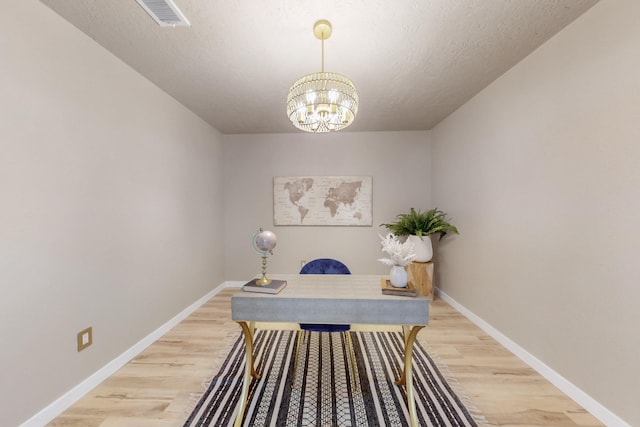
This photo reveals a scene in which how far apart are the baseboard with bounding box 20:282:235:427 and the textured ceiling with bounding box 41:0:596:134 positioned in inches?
92.7

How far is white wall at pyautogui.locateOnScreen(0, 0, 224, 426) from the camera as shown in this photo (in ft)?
4.72

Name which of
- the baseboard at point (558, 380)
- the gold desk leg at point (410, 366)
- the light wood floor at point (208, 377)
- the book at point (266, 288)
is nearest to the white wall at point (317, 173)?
the light wood floor at point (208, 377)

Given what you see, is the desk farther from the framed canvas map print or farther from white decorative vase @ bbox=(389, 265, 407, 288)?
the framed canvas map print

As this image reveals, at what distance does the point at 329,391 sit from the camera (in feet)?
6.07

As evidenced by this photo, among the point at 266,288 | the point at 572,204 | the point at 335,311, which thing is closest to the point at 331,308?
the point at 335,311

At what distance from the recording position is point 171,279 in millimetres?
2857

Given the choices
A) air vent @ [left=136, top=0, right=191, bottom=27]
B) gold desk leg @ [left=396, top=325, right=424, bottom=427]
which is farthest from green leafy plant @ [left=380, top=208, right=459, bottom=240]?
air vent @ [left=136, top=0, right=191, bottom=27]

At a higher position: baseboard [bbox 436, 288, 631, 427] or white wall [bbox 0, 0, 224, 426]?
white wall [bbox 0, 0, 224, 426]

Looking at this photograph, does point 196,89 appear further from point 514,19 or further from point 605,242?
point 605,242

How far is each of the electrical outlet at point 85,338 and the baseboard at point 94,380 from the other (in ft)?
0.75

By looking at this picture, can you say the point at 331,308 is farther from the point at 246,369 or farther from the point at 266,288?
the point at 246,369

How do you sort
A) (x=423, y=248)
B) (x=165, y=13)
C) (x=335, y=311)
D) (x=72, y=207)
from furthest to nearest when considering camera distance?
(x=423, y=248) → (x=72, y=207) → (x=165, y=13) → (x=335, y=311)

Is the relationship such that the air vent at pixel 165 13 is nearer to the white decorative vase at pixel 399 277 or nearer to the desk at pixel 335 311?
the desk at pixel 335 311

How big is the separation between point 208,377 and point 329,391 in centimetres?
90
